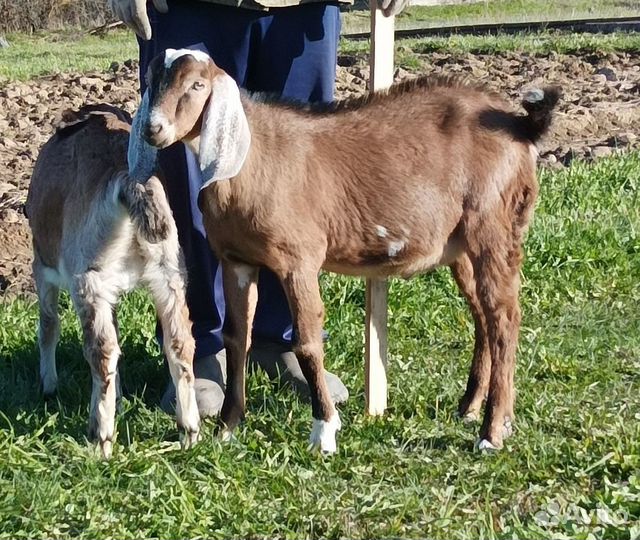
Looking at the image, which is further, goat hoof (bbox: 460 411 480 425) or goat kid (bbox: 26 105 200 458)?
goat hoof (bbox: 460 411 480 425)

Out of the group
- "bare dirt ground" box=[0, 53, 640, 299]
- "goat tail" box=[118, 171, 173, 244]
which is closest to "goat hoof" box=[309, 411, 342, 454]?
"goat tail" box=[118, 171, 173, 244]

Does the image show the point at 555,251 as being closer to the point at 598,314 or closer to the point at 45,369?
the point at 598,314

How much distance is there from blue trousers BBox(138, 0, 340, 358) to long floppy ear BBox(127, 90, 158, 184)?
2.44 ft

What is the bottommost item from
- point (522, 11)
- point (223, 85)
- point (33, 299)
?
point (522, 11)

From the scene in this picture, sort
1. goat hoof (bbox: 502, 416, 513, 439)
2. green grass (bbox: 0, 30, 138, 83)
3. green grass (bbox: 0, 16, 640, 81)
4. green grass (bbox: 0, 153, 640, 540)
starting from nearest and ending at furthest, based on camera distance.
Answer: green grass (bbox: 0, 153, 640, 540) → goat hoof (bbox: 502, 416, 513, 439) → green grass (bbox: 0, 16, 640, 81) → green grass (bbox: 0, 30, 138, 83)

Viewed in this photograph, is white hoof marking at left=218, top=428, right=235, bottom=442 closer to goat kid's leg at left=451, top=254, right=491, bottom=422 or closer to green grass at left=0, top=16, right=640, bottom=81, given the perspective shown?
goat kid's leg at left=451, top=254, right=491, bottom=422

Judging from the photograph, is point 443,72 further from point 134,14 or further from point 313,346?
point 313,346

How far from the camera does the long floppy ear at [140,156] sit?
13.5 feet

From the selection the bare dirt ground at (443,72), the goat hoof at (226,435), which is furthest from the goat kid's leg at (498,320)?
the bare dirt ground at (443,72)

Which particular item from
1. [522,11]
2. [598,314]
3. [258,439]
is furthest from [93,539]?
[522,11]

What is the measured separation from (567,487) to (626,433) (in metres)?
0.47

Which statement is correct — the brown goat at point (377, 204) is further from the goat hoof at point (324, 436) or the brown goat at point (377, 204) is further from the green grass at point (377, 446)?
the green grass at point (377, 446)

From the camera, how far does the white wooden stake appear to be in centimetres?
472

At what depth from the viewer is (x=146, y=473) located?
4.14 meters
